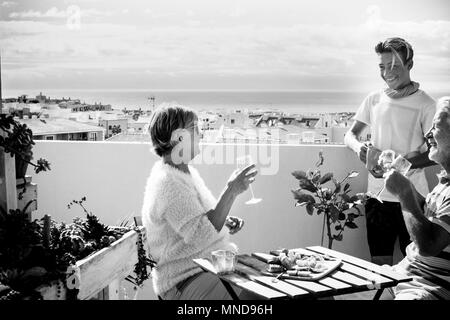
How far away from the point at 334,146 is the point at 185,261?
1.90m

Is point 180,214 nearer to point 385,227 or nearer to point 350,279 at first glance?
point 350,279

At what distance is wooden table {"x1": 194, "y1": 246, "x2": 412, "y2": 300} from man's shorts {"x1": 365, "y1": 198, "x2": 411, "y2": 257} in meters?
1.14

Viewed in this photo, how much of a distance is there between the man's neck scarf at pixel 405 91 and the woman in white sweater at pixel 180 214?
4.43 feet

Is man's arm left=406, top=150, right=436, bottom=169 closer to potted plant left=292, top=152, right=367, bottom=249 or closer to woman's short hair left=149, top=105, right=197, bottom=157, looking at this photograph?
potted plant left=292, top=152, right=367, bottom=249

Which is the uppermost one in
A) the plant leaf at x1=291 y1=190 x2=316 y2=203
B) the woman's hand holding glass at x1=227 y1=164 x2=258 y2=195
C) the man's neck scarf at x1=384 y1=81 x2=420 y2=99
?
the man's neck scarf at x1=384 y1=81 x2=420 y2=99

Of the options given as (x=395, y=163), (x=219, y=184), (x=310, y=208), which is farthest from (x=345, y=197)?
(x=395, y=163)

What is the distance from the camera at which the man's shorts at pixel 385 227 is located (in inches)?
131

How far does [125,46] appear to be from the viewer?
7141mm

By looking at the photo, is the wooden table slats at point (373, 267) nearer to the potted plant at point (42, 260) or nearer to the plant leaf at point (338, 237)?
the potted plant at point (42, 260)

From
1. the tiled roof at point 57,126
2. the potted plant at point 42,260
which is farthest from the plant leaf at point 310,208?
the tiled roof at point 57,126

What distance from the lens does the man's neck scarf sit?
3.36 m

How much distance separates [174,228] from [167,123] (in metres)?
0.51

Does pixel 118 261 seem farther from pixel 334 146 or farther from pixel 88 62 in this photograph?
pixel 88 62

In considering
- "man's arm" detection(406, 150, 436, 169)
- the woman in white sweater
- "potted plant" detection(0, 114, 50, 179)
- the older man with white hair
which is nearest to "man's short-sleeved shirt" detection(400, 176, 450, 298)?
the older man with white hair
